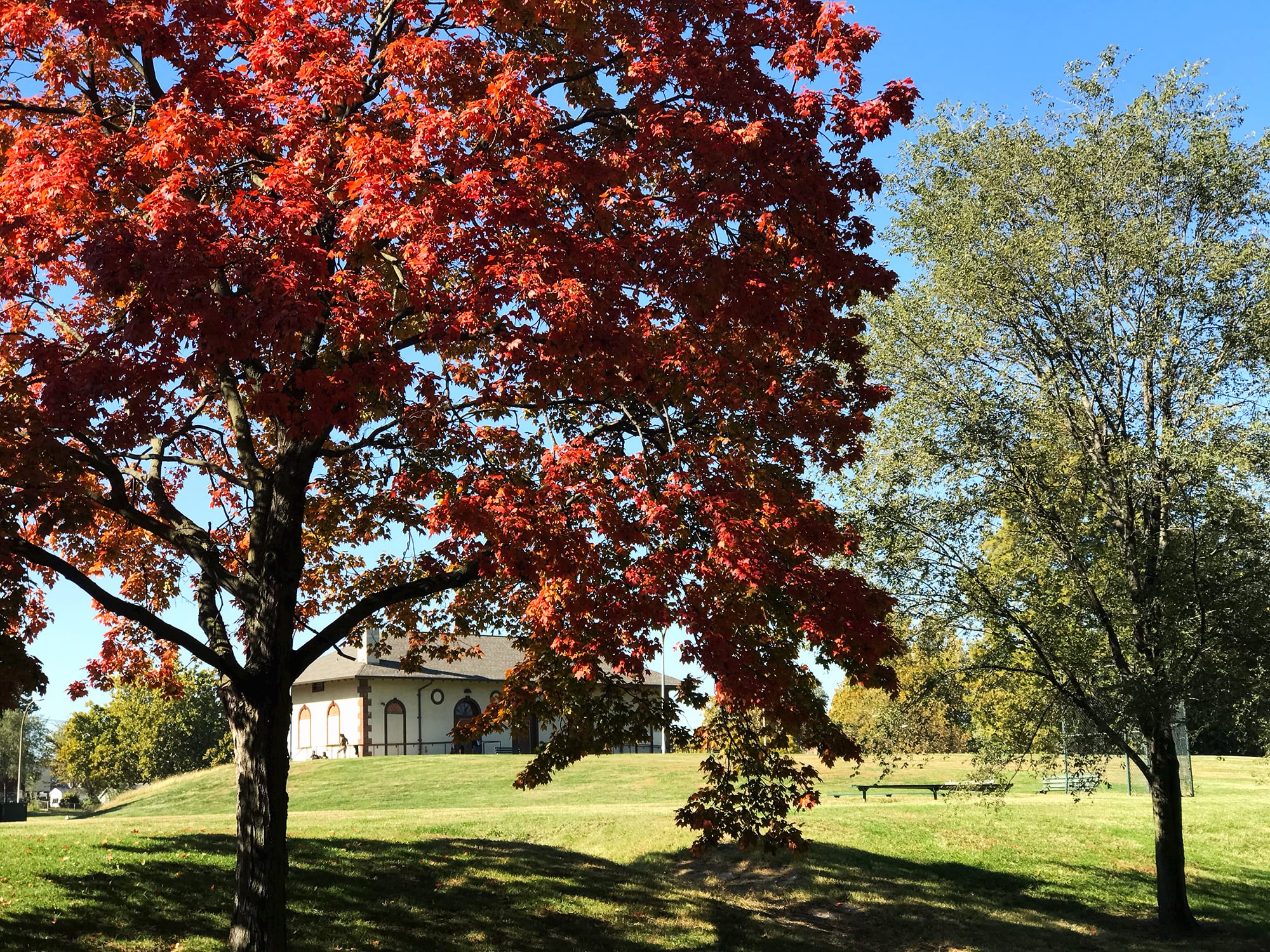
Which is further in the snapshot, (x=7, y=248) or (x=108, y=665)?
(x=108, y=665)

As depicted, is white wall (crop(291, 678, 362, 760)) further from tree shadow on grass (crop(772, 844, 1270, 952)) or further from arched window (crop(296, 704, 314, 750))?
tree shadow on grass (crop(772, 844, 1270, 952))

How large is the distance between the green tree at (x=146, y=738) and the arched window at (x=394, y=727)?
15035mm

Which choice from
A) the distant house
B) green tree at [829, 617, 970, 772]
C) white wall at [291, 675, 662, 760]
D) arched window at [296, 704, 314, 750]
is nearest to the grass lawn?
green tree at [829, 617, 970, 772]

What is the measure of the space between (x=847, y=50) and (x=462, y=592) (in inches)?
351

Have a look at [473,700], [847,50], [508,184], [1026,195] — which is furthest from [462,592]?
[473,700]

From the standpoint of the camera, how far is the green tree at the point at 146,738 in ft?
204

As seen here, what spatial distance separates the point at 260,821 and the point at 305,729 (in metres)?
47.4

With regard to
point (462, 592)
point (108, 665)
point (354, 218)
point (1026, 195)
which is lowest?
point (108, 665)

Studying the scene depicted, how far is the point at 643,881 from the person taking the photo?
19.1 m

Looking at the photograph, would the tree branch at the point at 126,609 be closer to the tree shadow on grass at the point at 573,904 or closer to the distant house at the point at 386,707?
the tree shadow on grass at the point at 573,904

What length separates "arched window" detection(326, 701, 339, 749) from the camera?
52.8 meters

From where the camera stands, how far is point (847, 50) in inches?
450

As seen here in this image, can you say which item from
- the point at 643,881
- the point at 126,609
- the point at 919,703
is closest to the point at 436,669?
the point at 643,881

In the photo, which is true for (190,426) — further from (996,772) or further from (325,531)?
(996,772)
